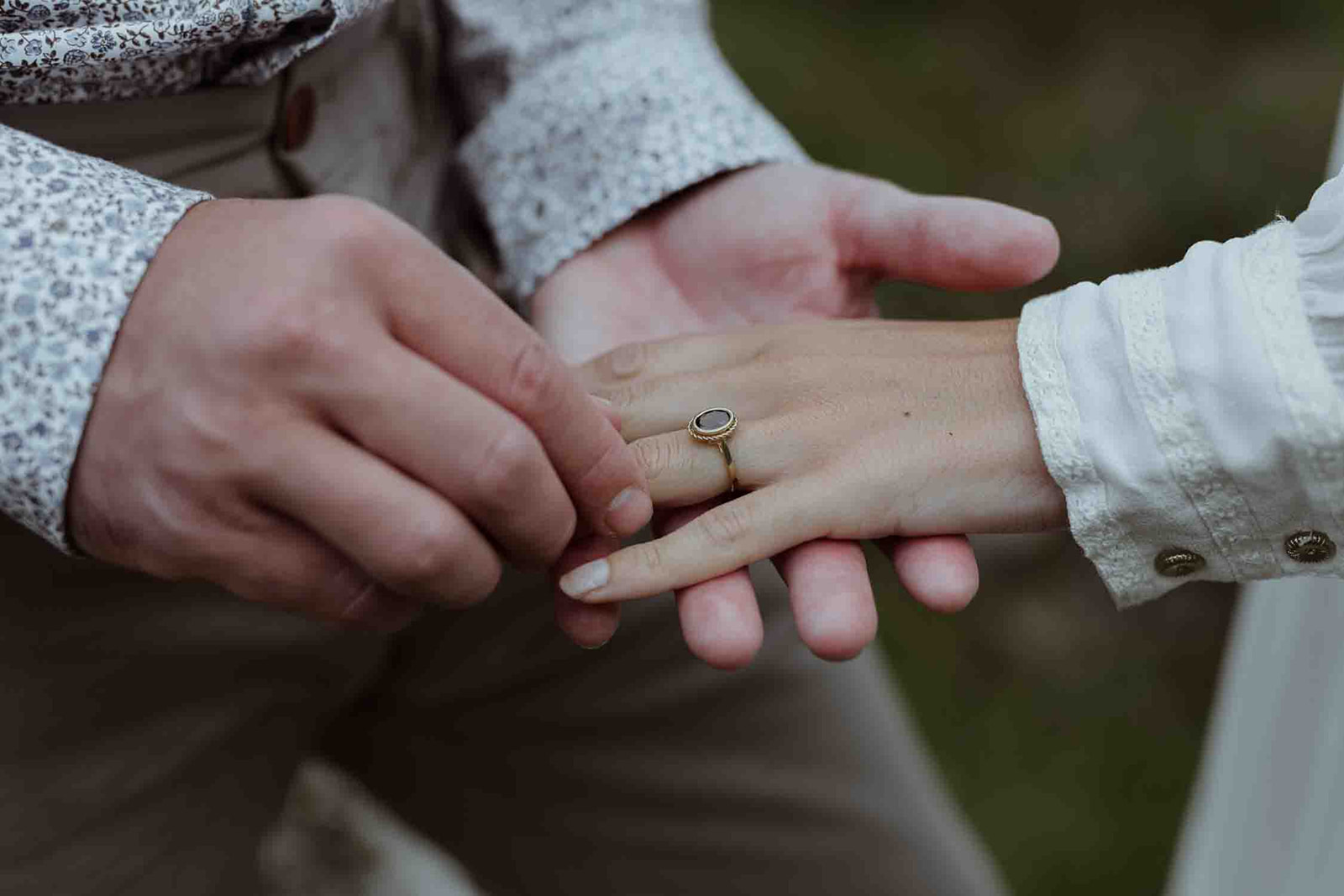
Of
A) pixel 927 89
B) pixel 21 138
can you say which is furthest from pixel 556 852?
pixel 927 89

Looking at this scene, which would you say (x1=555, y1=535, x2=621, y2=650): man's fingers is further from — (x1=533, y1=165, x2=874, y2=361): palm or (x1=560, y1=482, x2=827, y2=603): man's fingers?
(x1=533, y1=165, x2=874, y2=361): palm

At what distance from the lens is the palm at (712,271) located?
1.34 metres

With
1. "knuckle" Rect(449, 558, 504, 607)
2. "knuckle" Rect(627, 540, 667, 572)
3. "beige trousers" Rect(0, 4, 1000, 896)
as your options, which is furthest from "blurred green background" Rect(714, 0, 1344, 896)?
"knuckle" Rect(449, 558, 504, 607)

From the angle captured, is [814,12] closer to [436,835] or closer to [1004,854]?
[1004,854]

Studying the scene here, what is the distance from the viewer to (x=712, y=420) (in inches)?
45.5

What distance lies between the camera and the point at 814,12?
12.3ft

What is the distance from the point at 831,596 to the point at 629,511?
0.19 m

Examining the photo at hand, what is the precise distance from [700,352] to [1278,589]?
105 centimetres

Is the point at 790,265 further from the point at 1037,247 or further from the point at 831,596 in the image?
the point at 831,596

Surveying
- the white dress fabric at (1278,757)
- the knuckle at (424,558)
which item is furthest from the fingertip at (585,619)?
the white dress fabric at (1278,757)

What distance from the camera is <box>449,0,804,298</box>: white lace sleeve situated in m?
1.37

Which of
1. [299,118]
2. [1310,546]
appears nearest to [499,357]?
[299,118]

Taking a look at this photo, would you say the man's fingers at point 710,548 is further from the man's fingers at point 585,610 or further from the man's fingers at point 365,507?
the man's fingers at point 365,507

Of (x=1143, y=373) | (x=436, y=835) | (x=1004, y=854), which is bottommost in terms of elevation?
(x=1004, y=854)
